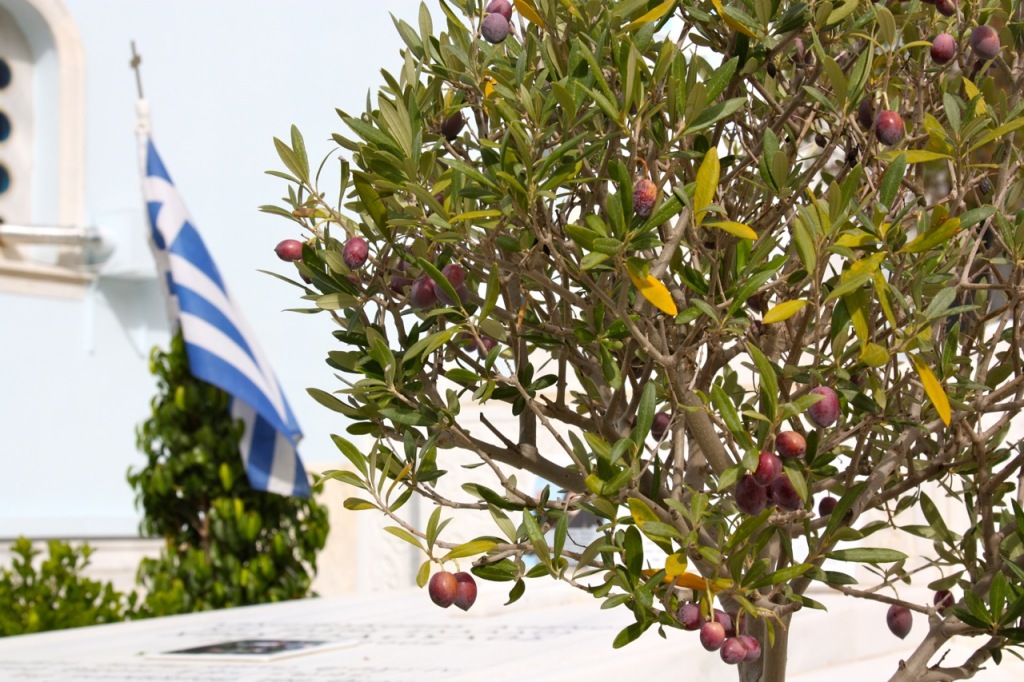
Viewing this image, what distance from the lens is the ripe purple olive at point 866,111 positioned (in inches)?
56.6

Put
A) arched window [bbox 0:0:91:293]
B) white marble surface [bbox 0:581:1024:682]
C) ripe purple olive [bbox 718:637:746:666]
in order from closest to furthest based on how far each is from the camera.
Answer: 1. ripe purple olive [bbox 718:637:746:666]
2. white marble surface [bbox 0:581:1024:682]
3. arched window [bbox 0:0:91:293]

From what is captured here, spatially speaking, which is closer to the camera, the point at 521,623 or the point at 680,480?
the point at 680,480

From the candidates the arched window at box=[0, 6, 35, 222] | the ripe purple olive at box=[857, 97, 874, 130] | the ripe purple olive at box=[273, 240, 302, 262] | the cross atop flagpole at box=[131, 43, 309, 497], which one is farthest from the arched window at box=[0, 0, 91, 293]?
the ripe purple olive at box=[857, 97, 874, 130]

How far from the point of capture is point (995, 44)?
1379 mm

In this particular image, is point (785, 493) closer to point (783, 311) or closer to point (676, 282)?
point (783, 311)

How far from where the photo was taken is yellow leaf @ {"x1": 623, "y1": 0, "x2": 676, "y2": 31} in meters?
1.14

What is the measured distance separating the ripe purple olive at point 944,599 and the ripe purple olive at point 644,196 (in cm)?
90

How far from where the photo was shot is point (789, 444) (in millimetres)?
1124

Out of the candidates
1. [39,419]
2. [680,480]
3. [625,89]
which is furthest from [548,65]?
[39,419]

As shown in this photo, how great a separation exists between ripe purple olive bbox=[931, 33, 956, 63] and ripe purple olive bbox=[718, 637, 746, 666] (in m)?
0.73

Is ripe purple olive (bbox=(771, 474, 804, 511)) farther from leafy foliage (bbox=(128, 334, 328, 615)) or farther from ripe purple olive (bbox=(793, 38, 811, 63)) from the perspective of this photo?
leafy foliage (bbox=(128, 334, 328, 615))

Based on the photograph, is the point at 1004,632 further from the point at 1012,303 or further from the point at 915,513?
the point at 915,513

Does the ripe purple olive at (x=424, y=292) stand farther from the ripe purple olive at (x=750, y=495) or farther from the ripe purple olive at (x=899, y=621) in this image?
the ripe purple olive at (x=899, y=621)

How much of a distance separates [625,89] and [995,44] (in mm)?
585
